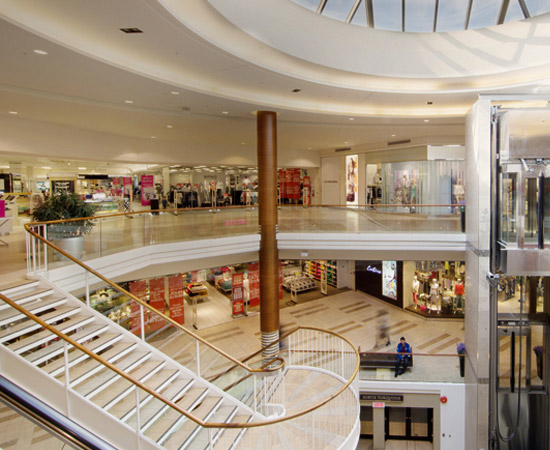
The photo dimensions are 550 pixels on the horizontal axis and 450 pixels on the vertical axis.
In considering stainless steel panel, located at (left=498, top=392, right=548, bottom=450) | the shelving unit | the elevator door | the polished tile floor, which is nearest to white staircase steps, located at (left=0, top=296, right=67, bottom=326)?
the polished tile floor

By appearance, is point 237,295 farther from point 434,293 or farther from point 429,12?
point 429,12

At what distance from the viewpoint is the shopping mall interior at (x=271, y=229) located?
17.6 feet

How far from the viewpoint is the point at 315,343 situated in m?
12.4

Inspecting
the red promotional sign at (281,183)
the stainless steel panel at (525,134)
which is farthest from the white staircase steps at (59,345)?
the red promotional sign at (281,183)

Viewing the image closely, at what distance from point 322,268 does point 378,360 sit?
964cm

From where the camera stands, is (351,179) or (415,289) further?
(351,179)

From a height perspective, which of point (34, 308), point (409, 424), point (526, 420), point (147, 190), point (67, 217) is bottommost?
point (409, 424)

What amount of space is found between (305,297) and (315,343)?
653cm

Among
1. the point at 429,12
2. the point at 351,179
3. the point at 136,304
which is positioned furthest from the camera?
the point at 351,179

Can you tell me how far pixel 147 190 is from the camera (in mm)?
18109

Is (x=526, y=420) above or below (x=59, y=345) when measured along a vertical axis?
below

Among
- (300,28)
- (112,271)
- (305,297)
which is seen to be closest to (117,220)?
(112,271)

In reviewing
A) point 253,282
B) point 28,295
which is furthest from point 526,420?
point 253,282

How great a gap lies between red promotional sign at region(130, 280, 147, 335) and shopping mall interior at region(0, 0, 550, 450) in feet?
0.24
